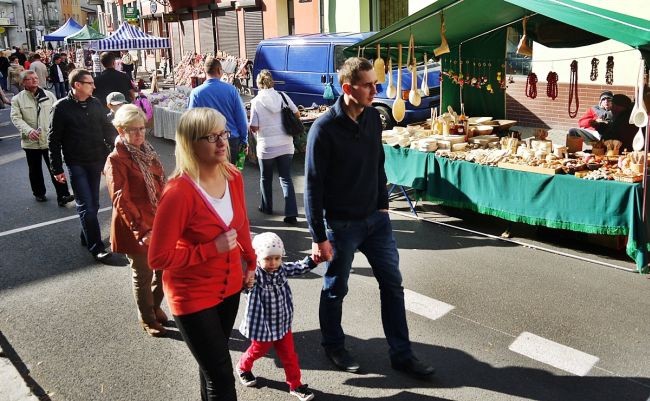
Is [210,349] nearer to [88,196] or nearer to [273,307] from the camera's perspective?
[273,307]

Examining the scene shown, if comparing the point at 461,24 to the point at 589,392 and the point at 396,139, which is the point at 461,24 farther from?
the point at 589,392

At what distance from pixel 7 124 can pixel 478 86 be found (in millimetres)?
14429

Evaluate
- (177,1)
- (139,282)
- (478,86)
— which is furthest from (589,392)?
(177,1)

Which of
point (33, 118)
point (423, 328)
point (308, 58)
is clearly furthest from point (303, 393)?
point (308, 58)

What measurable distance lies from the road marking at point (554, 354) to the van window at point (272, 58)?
1081 cm

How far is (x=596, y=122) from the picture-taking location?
7.88 m

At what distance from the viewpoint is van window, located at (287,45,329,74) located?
42.3 ft

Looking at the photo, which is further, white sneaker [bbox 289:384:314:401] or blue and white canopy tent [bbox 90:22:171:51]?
blue and white canopy tent [bbox 90:22:171:51]

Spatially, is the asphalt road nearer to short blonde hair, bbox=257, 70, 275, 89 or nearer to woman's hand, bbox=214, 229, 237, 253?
woman's hand, bbox=214, 229, 237, 253

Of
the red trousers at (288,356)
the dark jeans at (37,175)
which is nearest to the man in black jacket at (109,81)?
the dark jeans at (37,175)

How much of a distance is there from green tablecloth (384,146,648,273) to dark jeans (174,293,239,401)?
403 centimetres

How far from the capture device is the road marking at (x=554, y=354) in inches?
155

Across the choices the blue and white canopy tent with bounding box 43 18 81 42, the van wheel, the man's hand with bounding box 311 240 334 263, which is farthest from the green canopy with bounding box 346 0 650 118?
the blue and white canopy tent with bounding box 43 18 81 42

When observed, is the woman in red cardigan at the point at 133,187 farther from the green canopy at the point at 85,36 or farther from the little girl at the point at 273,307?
the green canopy at the point at 85,36
